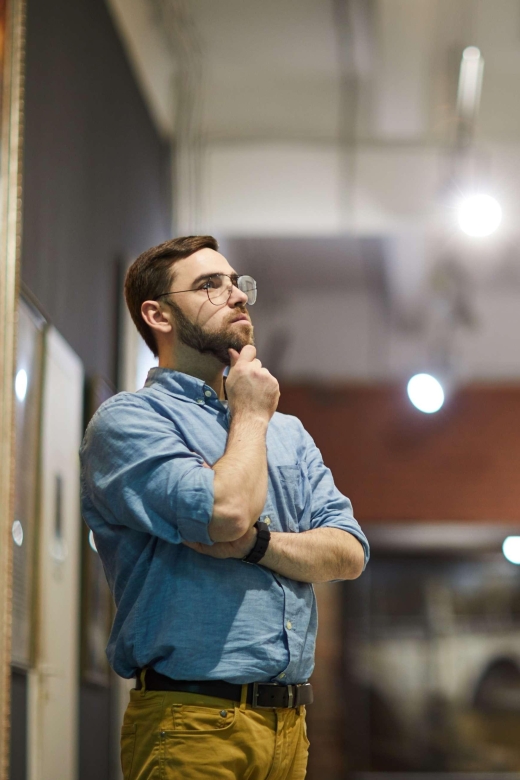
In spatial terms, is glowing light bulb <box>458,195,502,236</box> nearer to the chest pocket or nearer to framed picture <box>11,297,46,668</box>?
framed picture <box>11,297,46,668</box>

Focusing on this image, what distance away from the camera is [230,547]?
5.09 feet

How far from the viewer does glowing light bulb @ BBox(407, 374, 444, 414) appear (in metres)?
5.79

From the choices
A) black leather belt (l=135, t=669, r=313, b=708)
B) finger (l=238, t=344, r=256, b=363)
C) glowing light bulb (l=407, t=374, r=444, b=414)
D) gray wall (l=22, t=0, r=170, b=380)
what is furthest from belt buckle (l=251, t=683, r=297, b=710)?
glowing light bulb (l=407, t=374, r=444, b=414)

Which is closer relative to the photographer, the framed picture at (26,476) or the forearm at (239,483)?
the forearm at (239,483)

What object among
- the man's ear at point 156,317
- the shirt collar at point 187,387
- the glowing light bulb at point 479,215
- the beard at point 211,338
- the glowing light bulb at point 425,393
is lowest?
the shirt collar at point 187,387

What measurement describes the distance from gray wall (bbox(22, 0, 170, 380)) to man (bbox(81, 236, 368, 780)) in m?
1.16

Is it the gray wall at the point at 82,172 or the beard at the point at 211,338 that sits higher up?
the gray wall at the point at 82,172

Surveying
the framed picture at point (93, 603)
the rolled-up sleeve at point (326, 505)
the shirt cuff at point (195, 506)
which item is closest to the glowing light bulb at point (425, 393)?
the framed picture at point (93, 603)

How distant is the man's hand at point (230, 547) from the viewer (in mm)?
1546

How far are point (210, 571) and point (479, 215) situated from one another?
3.61 metres

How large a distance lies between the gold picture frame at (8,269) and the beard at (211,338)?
671 mm

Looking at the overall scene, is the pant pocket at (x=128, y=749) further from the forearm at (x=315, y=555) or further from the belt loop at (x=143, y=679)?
the forearm at (x=315, y=555)

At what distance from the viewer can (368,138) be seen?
17.2 ft

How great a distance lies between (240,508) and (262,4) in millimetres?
3471
